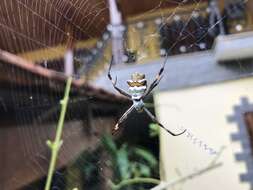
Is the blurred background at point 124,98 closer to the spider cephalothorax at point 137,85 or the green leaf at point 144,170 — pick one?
the green leaf at point 144,170

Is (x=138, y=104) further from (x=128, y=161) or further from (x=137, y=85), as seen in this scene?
(x=128, y=161)

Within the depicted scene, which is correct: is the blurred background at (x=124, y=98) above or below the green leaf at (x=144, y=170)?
above

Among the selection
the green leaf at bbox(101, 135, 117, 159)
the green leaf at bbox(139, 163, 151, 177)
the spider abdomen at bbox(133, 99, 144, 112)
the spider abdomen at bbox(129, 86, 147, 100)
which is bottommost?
the green leaf at bbox(139, 163, 151, 177)

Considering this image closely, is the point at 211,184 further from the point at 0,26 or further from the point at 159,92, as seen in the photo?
the point at 0,26

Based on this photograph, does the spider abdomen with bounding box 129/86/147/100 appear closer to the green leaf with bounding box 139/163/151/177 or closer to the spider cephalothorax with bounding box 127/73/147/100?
the spider cephalothorax with bounding box 127/73/147/100

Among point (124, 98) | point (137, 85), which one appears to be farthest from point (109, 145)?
point (137, 85)

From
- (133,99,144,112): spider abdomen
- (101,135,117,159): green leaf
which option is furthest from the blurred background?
(133,99,144,112): spider abdomen

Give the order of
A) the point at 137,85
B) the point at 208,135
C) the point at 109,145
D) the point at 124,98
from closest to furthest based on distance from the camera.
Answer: the point at 137,85
the point at 124,98
the point at 109,145
the point at 208,135

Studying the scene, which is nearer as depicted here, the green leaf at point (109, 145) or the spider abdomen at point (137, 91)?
the spider abdomen at point (137, 91)

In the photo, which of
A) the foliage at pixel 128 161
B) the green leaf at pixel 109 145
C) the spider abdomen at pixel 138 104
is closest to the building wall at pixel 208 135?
the foliage at pixel 128 161
